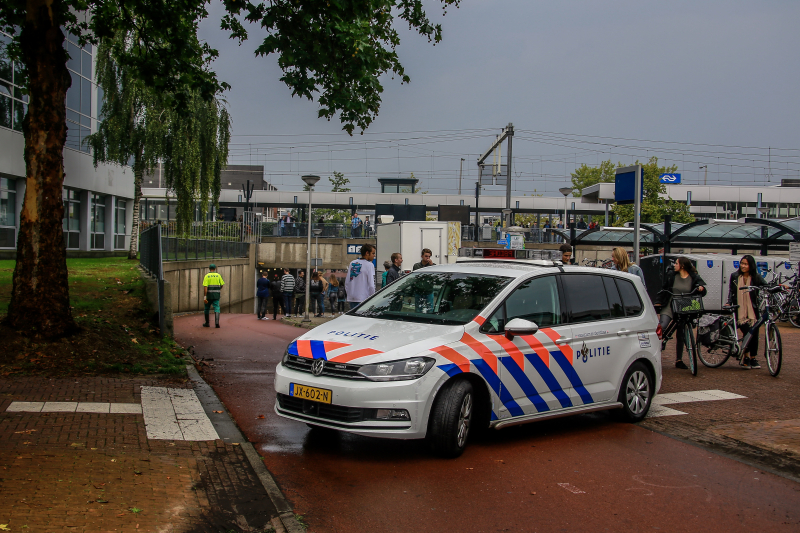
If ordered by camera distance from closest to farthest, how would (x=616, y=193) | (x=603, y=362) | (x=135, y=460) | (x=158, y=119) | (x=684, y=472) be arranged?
1. (x=135, y=460)
2. (x=684, y=472)
3. (x=603, y=362)
4. (x=616, y=193)
5. (x=158, y=119)

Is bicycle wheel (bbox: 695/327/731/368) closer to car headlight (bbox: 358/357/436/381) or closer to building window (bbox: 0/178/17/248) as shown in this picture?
car headlight (bbox: 358/357/436/381)

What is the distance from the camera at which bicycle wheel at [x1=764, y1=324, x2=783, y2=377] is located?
9844 millimetres

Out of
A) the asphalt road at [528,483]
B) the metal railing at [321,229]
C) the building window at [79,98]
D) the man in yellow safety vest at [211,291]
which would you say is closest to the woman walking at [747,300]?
the asphalt road at [528,483]

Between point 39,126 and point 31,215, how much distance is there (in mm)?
1109

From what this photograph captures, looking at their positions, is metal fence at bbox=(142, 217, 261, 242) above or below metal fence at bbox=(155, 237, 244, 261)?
above

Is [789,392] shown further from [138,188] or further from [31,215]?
[138,188]

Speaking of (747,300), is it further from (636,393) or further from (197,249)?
(197,249)

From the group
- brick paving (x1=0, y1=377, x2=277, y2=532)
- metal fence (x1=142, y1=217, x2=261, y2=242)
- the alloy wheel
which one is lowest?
brick paving (x1=0, y1=377, x2=277, y2=532)

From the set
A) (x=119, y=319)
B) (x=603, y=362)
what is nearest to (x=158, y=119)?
(x=119, y=319)

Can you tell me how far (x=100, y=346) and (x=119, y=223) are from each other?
28.6 meters

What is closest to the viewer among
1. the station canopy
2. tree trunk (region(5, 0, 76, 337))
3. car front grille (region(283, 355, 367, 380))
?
car front grille (region(283, 355, 367, 380))

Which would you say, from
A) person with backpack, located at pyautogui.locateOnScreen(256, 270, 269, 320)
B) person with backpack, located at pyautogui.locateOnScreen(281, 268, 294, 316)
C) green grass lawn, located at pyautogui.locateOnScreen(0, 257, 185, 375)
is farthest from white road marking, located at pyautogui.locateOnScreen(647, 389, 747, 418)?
person with backpack, located at pyautogui.locateOnScreen(281, 268, 294, 316)

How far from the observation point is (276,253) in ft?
142

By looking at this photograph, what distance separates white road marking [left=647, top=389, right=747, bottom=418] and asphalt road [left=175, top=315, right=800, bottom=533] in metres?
0.98
